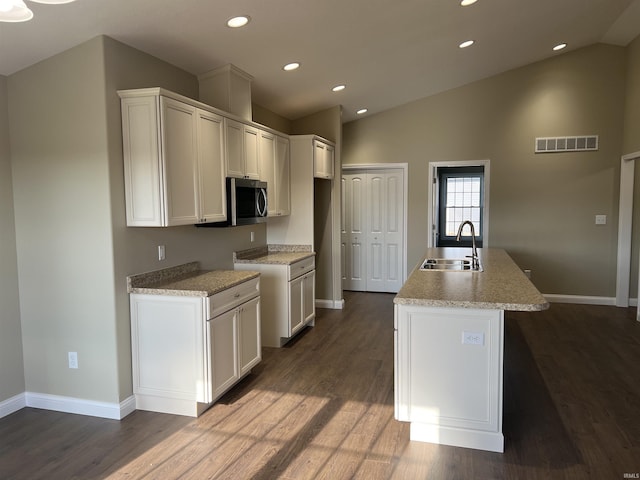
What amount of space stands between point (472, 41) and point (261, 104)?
232 centimetres

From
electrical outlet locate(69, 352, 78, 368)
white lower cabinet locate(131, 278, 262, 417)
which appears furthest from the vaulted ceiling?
electrical outlet locate(69, 352, 78, 368)

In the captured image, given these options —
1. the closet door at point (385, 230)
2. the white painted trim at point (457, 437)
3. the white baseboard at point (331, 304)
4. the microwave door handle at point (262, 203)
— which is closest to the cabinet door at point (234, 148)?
the microwave door handle at point (262, 203)

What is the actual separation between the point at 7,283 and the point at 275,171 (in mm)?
2628

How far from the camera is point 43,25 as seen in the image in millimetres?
2590

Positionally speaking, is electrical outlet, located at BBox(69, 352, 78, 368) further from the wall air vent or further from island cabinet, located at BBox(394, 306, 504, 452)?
the wall air vent

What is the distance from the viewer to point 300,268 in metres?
4.89

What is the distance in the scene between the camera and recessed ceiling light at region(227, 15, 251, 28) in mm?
3033

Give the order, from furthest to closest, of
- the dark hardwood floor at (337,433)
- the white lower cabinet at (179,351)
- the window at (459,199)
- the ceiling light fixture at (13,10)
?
the window at (459,199)
the white lower cabinet at (179,351)
the dark hardwood floor at (337,433)
the ceiling light fixture at (13,10)

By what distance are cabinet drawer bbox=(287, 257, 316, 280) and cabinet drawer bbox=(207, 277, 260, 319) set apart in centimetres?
82

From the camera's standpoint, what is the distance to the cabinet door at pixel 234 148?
3822 millimetres

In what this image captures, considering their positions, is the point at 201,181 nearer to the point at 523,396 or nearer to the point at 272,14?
the point at 272,14

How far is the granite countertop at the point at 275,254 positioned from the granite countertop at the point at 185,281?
80 cm

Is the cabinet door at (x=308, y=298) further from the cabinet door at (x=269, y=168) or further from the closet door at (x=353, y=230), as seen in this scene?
the closet door at (x=353, y=230)

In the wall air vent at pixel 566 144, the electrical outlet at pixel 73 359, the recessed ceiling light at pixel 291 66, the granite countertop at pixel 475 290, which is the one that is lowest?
the electrical outlet at pixel 73 359
